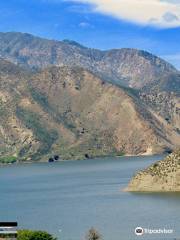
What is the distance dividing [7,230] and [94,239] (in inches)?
1072

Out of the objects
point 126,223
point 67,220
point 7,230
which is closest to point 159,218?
point 126,223

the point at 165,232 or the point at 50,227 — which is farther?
the point at 50,227

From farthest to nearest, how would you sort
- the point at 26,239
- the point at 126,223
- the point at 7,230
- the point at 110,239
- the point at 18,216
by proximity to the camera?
the point at 18,216 < the point at 126,223 < the point at 110,239 < the point at 26,239 < the point at 7,230

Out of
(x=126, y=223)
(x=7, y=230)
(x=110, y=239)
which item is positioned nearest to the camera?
(x=7, y=230)

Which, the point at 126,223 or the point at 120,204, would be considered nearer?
the point at 126,223

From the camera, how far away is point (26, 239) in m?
107

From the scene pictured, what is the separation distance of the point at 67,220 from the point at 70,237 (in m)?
30.2

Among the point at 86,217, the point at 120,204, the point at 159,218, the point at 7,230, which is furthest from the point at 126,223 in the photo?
the point at 7,230

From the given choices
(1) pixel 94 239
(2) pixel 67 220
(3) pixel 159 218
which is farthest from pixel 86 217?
(1) pixel 94 239

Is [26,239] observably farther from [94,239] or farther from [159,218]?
[159,218]

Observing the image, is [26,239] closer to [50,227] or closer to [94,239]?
[94,239]

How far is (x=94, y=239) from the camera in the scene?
10781 cm

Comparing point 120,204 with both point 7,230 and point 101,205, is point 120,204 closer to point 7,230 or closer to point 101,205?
point 101,205

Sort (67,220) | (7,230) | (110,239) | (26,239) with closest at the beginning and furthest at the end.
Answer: (7,230) < (26,239) < (110,239) < (67,220)
